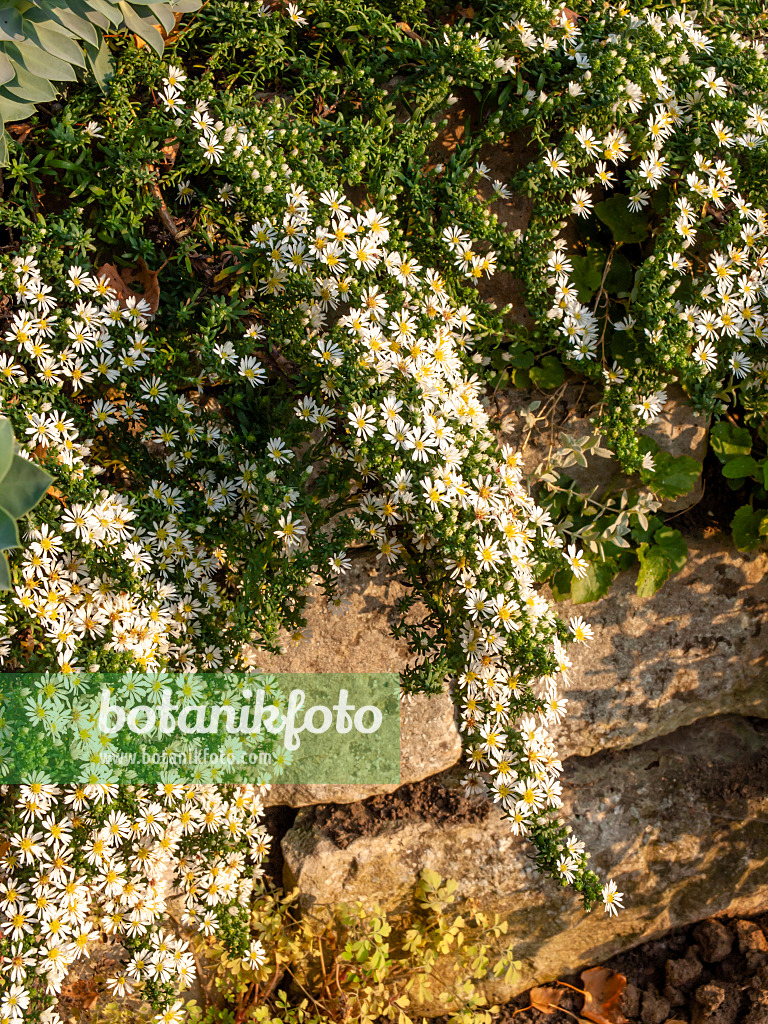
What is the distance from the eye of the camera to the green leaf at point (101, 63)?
A: 7.36 feet

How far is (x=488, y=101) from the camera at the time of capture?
2697 mm

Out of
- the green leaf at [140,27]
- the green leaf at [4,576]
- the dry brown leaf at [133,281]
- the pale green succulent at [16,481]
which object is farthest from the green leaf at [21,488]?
the green leaf at [140,27]

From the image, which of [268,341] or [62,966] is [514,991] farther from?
[268,341]

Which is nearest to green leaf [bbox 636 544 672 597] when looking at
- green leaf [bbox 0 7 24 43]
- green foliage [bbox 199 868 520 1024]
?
green foliage [bbox 199 868 520 1024]

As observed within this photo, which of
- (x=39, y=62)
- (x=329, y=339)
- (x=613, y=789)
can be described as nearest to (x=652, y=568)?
(x=613, y=789)

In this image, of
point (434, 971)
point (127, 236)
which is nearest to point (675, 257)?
point (127, 236)

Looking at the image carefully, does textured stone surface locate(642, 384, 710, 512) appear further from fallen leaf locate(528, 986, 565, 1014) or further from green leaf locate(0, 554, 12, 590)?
green leaf locate(0, 554, 12, 590)

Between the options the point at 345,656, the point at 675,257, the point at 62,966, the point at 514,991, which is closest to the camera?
the point at 62,966

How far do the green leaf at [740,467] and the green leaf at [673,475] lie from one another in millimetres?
108

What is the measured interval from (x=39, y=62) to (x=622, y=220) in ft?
6.17

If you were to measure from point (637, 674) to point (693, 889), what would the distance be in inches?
36.6

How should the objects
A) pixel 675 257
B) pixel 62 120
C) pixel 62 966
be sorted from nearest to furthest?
pixel 62 966 < pixel 62 120 < pixel 675 257

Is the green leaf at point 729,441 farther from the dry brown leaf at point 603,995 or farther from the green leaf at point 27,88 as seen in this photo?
the green leaf at point 27,88

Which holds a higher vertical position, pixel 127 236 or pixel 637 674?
pixel 127 236
